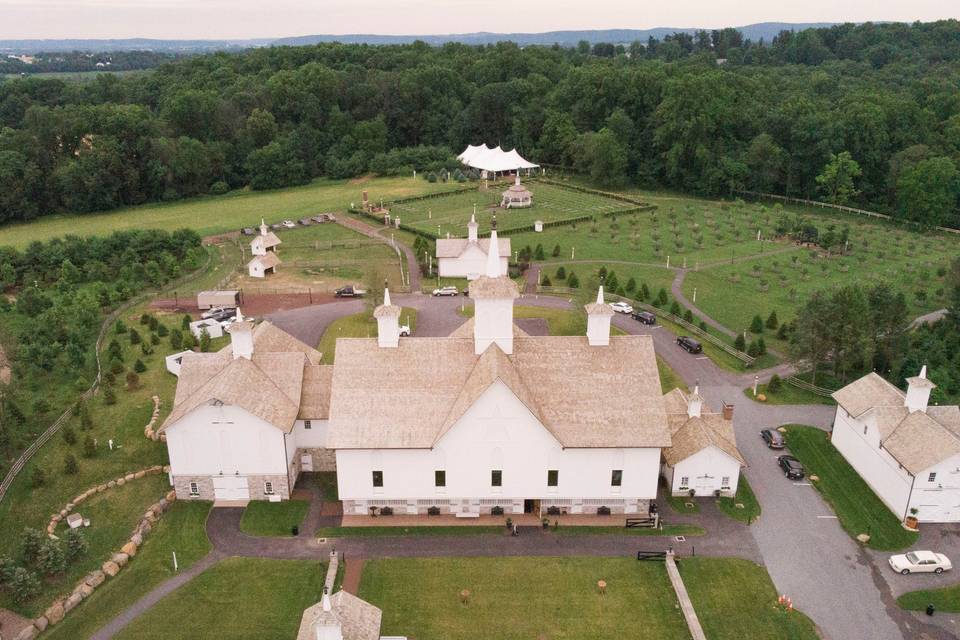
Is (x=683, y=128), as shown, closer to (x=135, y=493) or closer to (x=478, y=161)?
(x=478, y=161)

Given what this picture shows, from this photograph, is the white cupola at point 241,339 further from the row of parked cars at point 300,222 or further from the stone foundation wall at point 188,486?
the row of parked cars at point 300,222

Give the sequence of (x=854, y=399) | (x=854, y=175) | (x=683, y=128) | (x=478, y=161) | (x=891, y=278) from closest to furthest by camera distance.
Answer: (x=854, y=399) < (x=891, y=278) < (x=854, y=175) < (x=683, y=128) < (x=478, y=161)

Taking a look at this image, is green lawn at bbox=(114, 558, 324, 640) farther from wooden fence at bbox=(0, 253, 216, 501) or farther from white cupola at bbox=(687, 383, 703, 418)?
white cupola at bbox=(687, 383, 703, 418)

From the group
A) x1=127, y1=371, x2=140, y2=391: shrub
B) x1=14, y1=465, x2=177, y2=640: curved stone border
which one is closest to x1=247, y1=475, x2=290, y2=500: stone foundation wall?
x1=14, y1=465, x2=177, y2=640: curved stone border

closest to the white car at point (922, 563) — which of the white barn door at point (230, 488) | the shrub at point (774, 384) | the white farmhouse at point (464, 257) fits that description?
the shrub at point (774, 384)

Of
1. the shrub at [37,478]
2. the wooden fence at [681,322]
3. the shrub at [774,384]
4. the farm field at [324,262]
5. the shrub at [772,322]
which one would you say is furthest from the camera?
the farm field at [324,262]

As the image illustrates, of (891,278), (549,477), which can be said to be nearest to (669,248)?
(891,278)
